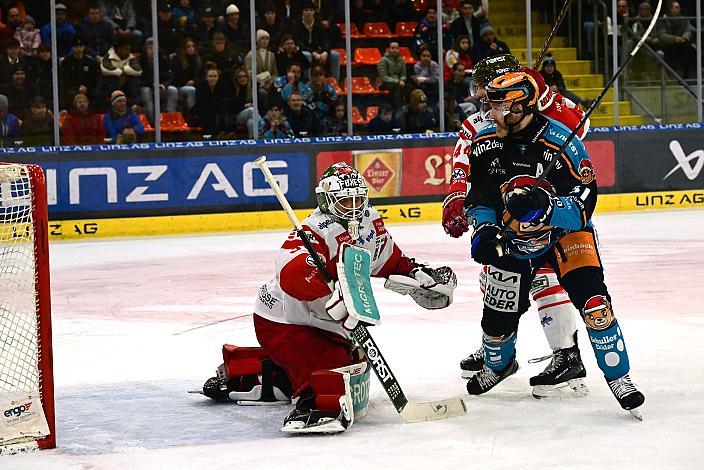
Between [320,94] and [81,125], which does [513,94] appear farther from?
[320,94]

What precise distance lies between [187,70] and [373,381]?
653 cm

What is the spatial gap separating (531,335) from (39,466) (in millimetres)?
2975

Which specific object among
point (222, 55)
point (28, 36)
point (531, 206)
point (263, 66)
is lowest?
point (531, 206)

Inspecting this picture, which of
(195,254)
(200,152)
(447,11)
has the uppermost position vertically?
(447,11)

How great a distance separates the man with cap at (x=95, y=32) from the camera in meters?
11.1

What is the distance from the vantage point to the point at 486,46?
12.5 m

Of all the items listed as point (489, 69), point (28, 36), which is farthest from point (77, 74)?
point (489, 69)

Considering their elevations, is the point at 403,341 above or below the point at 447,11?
below

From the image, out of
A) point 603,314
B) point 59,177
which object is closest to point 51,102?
point 59,177

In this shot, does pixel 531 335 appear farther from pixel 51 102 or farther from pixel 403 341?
pixel 51 102

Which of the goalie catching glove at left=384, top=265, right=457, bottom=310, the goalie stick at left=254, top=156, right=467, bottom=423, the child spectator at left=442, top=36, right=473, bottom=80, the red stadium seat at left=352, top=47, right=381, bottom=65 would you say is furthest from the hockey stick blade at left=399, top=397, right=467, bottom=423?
the child spectator at left=442, top=36, right=473, bottom=80

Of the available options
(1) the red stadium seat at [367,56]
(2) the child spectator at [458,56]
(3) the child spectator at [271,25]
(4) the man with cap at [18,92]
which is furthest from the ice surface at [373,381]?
(2) the child spectator at [458,56]

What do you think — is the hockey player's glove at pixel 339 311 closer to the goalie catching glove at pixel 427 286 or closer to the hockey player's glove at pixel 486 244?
the goalie catching glove at pixel 427 286

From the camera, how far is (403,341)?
6.23 meters
